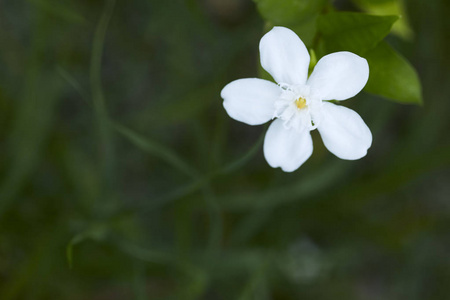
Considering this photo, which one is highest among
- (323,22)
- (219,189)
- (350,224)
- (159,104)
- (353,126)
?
(159,104)

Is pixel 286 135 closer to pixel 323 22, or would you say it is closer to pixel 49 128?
pixel 323 22

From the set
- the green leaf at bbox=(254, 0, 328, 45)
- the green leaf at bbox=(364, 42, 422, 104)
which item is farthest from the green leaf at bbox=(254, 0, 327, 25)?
the green leaf at bbox=(364, 42, 422, 104)

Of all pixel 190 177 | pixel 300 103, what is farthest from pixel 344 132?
pixel 190 177

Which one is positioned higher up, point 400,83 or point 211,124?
point 211,124

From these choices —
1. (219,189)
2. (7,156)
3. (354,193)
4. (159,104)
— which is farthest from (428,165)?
(7,156)

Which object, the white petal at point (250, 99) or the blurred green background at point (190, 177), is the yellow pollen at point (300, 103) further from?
the blurred green background at point (190, 177)

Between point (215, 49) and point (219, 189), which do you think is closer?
point (215, 49)

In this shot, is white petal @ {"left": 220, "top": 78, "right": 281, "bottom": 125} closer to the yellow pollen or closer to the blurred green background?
the yellow pollen
